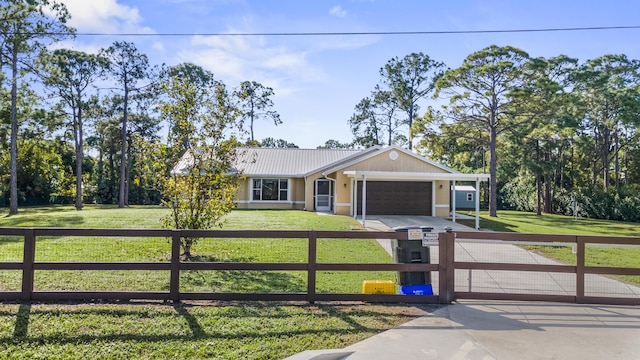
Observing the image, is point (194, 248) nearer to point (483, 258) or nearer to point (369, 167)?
point (483, 258)

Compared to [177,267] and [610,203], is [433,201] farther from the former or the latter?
[177,267]

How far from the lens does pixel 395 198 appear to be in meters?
22.0

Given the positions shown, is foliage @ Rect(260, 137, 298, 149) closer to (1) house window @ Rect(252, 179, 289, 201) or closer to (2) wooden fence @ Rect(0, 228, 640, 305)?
(1) house window @ Rect(252, 179, 289, 201)

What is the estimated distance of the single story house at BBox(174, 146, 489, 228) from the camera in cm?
2016

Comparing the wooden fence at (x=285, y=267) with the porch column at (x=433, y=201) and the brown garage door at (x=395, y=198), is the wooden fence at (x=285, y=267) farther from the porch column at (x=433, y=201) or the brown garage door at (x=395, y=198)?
the brown garage door at (x=395, y=198)

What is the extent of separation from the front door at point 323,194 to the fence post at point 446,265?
1916 cm

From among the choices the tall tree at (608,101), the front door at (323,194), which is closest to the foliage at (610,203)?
the tall tree at (608,101)

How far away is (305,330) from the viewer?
15.2ft

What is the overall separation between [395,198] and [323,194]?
16.4 feet

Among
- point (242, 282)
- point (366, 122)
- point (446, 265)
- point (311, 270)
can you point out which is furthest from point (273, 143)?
point (446, 265)

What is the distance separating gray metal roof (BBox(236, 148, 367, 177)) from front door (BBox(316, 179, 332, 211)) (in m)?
1.01

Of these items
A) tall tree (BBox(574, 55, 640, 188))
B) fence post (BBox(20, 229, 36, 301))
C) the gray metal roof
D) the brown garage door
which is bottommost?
fence post (BBox(20, 229, 36, 301))

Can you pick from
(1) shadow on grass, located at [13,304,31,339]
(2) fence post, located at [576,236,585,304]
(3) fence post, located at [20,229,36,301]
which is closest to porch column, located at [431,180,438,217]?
(2) fence post, located at [576,236,585,304]

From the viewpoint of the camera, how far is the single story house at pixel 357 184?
20.2 m
